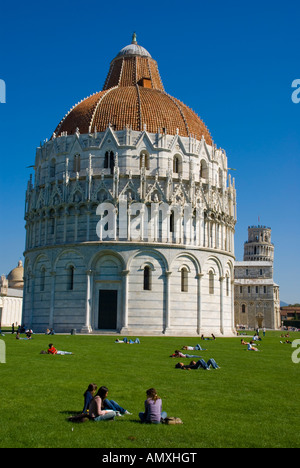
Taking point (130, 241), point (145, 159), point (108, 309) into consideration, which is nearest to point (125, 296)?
point (108, 309)

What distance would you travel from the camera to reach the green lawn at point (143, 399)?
970cm

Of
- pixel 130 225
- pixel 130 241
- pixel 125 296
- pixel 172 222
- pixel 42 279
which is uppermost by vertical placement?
pixel 172 222

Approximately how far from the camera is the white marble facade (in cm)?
4562

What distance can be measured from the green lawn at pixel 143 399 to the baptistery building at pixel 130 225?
2323cm

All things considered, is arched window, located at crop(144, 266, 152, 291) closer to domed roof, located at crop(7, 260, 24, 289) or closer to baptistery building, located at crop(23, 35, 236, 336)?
baptistery building, located at crop(23, 35, 236, 336)

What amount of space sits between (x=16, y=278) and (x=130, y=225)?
8392cm

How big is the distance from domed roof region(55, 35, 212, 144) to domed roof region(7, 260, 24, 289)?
7281 cm

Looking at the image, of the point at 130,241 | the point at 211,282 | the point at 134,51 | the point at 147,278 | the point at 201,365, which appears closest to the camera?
the point at 201,365

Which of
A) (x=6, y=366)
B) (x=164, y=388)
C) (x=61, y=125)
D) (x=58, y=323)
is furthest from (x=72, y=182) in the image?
(x=164, y=388)

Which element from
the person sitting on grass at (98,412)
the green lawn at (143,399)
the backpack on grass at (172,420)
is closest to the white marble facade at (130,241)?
the green lawn at (143,399)

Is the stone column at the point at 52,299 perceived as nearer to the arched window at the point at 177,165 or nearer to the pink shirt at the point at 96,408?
the arched window at the point at 177,165

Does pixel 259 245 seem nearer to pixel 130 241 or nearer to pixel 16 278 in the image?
pixel 16 278

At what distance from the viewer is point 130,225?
45.8 m

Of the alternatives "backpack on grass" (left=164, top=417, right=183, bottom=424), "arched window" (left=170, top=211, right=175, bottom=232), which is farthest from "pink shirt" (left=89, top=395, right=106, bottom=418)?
"arched window" (left=170, top=211, right=175, bottom=232)
